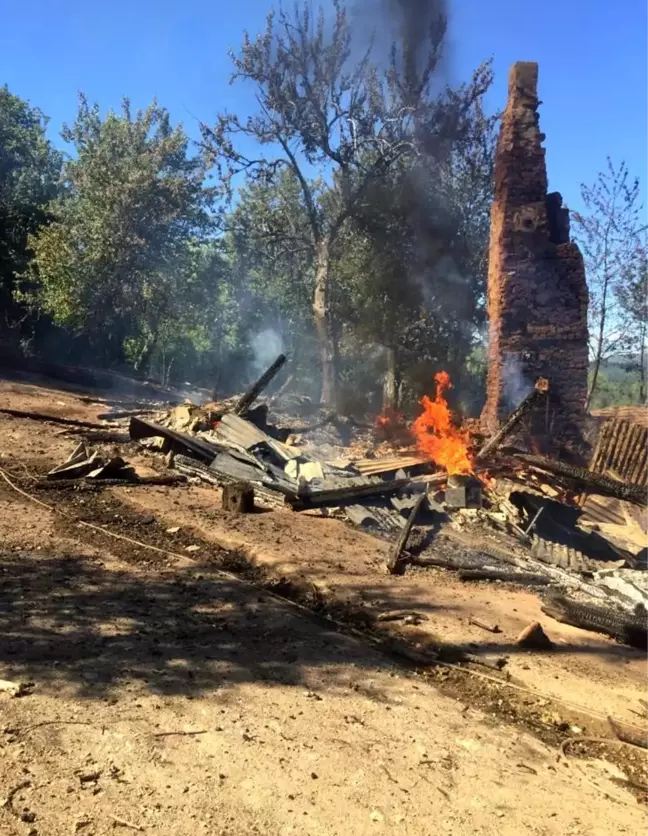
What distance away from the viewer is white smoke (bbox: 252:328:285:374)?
1593 inches

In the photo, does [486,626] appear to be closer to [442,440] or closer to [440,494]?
[440,494]

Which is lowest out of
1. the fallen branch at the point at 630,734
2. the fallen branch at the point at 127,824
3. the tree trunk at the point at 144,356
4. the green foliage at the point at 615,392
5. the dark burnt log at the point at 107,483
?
the dark burnt log at the point at 107,483

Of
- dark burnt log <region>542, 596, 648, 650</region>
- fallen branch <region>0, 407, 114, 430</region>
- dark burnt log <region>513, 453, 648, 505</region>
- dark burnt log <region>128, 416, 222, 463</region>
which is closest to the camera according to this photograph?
dark burnt log <region>542, 596, 648, 650</region>

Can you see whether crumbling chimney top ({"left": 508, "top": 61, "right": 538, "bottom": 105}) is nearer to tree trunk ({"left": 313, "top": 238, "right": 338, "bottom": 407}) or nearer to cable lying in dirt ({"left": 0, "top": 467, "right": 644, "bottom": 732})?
tree trunk ({"left": 313, "top": 238, "right": 338, "bottom": 407})

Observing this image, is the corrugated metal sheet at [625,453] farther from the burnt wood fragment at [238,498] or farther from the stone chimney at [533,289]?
the burnt wood fragment at [238,498]

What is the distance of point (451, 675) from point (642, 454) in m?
9.81

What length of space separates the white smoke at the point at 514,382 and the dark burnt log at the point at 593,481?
2301mm

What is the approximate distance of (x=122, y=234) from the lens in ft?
81.4

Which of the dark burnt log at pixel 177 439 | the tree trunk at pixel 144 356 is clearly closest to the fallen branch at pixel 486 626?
the dark burnt log at pixel 177 439

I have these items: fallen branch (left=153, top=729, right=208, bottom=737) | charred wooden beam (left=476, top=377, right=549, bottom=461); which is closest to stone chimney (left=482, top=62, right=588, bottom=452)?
charred wooden beam (left=476, top=377, right=549, bottom=461)

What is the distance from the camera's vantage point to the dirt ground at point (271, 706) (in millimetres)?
3143

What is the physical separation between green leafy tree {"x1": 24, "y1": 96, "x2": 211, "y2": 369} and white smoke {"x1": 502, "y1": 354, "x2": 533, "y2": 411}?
609 inches

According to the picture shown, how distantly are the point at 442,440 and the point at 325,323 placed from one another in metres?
10.3

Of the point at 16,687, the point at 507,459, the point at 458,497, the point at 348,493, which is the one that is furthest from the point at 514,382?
the point at 16,687
